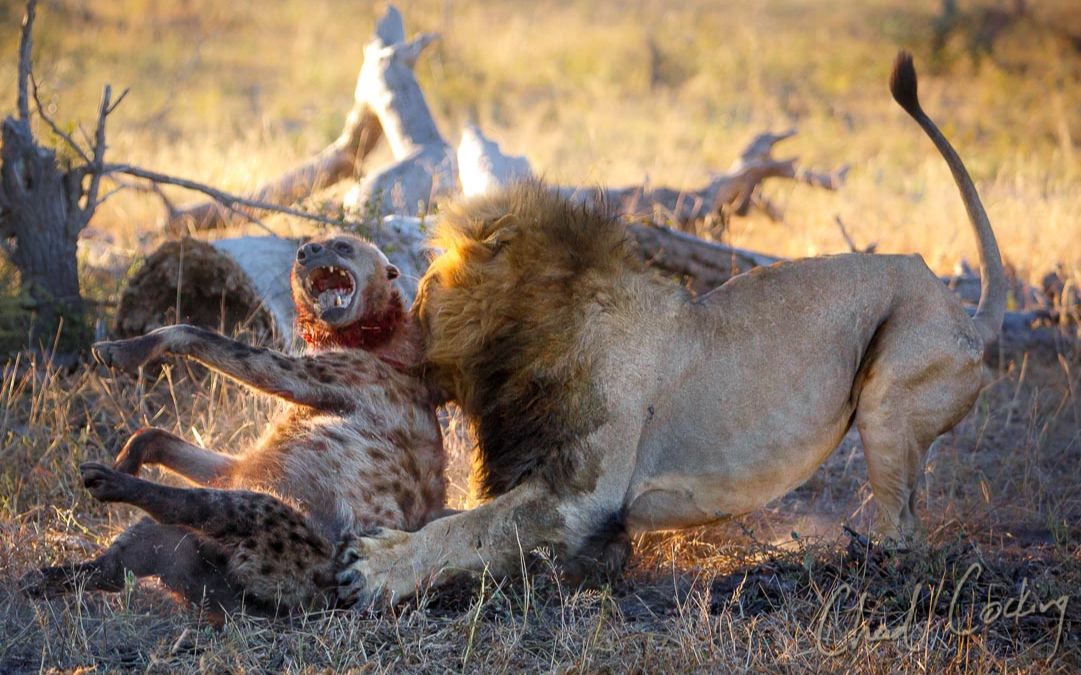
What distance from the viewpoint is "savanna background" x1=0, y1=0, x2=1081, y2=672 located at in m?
3.36

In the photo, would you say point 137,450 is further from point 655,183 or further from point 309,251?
point 655,183

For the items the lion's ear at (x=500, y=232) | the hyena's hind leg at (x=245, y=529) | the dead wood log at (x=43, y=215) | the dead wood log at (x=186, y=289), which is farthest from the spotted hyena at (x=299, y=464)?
the dead wood log at (x=43, y=215)

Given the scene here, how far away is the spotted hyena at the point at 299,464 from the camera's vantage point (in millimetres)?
3420

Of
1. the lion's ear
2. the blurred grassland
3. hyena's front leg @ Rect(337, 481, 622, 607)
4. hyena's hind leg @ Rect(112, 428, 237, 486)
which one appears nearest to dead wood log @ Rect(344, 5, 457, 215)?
the blurred grassland

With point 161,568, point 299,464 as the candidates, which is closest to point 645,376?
point 299,464

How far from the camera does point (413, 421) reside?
4039mm

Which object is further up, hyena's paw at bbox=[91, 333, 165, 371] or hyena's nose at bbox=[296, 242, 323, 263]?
hyena's nose at bbox=[296, 242, 323, 263]

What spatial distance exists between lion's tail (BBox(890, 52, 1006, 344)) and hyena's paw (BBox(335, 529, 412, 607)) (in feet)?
7.09

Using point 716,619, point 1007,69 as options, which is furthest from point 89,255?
point 1007,69

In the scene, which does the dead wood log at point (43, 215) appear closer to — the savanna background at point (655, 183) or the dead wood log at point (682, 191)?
the savanna background at point (655, 183)

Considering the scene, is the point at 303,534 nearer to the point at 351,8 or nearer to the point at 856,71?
the point at 856,71
